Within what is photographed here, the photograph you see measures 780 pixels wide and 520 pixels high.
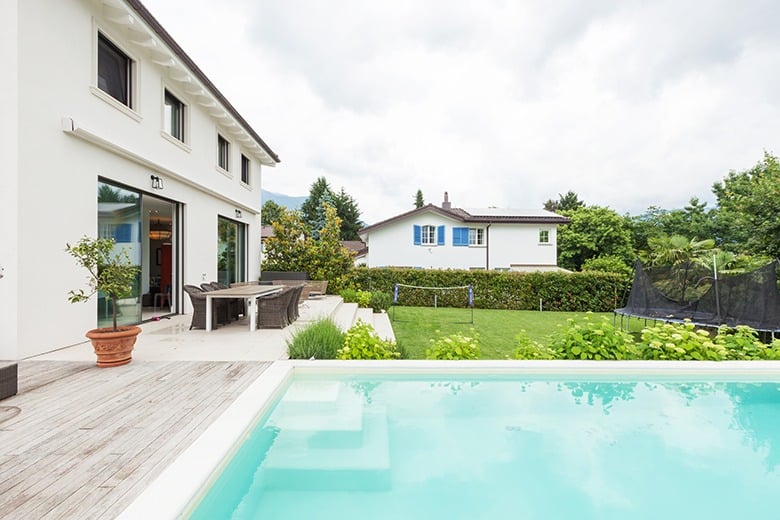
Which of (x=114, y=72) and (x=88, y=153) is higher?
(x=114, y=72)

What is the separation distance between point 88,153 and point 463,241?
2167cm

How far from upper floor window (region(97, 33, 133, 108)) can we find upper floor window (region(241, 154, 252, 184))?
21.6 ft

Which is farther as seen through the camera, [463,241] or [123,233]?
[463,241]

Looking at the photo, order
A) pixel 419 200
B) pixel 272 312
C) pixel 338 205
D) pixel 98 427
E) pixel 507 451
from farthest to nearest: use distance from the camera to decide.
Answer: pixel 419 200 < pixel 338 205 < pixel 272 312 < pixel 507 451 < pixel 98 427

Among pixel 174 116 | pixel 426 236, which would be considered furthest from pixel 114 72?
pixel 426 236

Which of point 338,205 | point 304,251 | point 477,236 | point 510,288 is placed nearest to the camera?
point 304,251

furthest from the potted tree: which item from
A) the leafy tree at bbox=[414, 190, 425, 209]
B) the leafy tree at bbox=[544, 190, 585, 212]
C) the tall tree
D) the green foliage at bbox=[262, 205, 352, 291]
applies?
the leafy tree at bbox=[414, 190, 425, 209]

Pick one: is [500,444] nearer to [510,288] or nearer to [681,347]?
[681,347]

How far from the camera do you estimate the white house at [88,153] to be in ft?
17.2

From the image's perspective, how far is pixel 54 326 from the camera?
588 cm

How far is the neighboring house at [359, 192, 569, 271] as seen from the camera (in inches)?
1013

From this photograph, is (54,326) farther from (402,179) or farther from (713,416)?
(402,179)

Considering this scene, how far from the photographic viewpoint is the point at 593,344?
18.9 ft

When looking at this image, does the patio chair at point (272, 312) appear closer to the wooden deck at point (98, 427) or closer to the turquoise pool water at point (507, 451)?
the wooden deck at point (98, 427)
